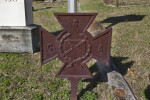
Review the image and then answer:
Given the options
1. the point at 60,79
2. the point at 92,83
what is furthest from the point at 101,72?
the point at 60,79

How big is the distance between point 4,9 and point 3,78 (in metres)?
2.12

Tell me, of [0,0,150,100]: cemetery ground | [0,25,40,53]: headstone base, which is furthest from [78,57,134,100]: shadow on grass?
[0,25,40,53]: headstone base

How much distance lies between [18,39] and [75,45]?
2.91 meters

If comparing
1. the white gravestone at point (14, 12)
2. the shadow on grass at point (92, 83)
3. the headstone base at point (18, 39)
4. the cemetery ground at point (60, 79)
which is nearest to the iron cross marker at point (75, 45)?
the shadow on grass at point (92, 83)

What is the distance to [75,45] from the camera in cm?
279

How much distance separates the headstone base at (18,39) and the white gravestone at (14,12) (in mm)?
149

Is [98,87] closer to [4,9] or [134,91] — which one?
[134,91]

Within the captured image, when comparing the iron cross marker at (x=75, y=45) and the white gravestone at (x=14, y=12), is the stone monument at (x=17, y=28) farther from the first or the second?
the iron cross marker at (x=75, y=45)

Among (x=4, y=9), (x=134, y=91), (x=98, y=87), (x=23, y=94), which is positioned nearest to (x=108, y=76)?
(x=98, y=87)

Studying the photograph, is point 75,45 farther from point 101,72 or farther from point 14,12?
point 14,12

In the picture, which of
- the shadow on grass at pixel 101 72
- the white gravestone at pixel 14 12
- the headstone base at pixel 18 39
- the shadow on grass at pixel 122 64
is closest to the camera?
the shadow on grass at pixel 101 72

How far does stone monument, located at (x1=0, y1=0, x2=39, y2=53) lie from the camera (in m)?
4.93

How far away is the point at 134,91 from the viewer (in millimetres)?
3373

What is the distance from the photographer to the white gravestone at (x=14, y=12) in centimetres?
490
